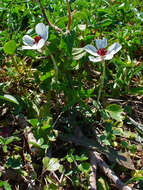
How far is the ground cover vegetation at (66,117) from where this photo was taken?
1.29 m

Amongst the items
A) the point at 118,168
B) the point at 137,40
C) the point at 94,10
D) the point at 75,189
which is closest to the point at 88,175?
the point at 75,189

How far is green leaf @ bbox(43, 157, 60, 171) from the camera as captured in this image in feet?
4.10

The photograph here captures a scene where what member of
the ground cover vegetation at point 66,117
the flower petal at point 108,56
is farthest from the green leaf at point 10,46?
the flower petal at point 108,56

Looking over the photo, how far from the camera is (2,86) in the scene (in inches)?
61.9

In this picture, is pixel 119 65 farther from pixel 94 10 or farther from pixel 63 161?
pixel 63 161

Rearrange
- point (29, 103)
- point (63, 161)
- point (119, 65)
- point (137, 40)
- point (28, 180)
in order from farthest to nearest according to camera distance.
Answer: point (137, 40) → point (119, 65) → point (29, 103) → point (63, 161) → point (28, 180)

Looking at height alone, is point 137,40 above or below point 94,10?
below

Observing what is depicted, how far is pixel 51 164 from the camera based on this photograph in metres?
1.28

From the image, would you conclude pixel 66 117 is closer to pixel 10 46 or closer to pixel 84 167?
pixel 84 167

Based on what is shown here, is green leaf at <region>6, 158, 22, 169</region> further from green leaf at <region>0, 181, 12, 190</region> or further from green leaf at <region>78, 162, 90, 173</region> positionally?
green leaf at <region>78, 162, 90, 173</region>

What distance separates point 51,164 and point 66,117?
1.23 ft

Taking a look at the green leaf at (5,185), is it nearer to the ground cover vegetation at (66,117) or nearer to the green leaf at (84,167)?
the ground cover vegetation at (66,117)

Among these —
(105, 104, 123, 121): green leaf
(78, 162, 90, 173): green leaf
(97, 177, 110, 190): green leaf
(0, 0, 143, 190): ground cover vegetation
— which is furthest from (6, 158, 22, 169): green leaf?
(105, 104, 123, 121): green leaf

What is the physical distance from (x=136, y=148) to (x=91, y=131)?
31 centimetres
